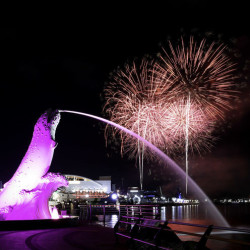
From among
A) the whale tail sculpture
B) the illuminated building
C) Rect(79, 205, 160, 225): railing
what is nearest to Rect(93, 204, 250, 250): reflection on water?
Rect(79, 205, 160, 225): railing

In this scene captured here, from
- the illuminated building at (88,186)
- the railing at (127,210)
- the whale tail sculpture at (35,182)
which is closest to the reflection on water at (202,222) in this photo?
the railing at (127,210)

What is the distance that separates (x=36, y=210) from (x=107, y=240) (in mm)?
6853

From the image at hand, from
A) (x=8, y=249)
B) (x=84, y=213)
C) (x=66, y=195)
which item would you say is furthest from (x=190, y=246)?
(x=66, y=195)

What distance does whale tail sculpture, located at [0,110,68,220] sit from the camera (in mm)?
17344

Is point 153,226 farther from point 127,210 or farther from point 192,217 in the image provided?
point 192,217

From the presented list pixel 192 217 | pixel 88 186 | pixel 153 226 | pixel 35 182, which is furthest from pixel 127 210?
pixel 88 186

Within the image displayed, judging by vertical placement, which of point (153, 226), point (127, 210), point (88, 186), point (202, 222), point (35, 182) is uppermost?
point (88, 186)

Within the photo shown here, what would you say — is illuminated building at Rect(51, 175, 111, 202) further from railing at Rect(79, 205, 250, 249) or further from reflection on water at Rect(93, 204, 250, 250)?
railing at Rect(79, 205, 250, 249)

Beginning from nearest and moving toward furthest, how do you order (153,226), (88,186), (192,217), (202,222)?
(153,226), (202,222), (192,217), (88,186)

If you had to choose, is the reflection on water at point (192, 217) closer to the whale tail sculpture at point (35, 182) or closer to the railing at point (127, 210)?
the railing at point (127, 210)

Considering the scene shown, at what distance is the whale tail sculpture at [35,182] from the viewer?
17344mm

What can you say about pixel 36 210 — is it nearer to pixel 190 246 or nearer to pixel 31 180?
pixel 31 180

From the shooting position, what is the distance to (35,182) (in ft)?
59.3

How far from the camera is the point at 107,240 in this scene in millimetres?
11820
